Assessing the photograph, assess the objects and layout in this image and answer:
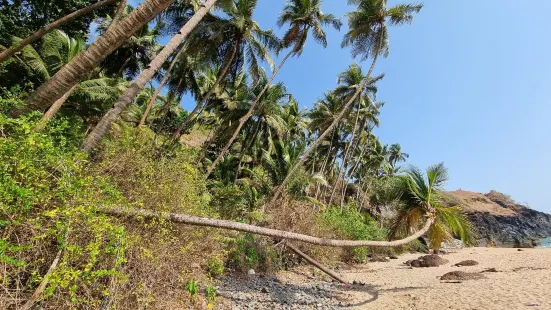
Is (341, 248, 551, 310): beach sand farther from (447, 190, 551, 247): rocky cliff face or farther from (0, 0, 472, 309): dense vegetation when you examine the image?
(447, 190, 551, 247): rocky cliff face

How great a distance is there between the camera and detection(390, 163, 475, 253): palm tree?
12.4 meters

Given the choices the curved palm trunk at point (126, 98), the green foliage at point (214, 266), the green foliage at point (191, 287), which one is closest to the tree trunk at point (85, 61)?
the curved palm trunk at point (126, 98)

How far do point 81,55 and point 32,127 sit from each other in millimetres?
1632

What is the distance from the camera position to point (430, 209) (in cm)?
1243

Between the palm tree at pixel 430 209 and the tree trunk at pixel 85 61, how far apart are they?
11905 mm

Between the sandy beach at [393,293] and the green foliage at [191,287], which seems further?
the sandy beach at [393,293]

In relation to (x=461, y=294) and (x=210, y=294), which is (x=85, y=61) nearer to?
(x=210, y=294)

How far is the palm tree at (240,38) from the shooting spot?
16.5m

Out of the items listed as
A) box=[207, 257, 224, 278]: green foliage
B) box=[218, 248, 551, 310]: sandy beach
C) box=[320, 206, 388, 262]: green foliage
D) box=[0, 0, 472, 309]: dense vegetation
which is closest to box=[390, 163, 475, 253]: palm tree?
box=[0, 0, 472, 309]: dense vegetation

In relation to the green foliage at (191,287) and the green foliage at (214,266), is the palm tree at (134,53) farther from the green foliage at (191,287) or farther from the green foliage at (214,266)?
the green foliage at (191,287)

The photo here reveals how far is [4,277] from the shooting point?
135 inches

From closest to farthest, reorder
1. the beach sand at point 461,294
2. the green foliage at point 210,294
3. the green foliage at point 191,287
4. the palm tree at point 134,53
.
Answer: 1. the green foliage at point 191,287
2. the green foliage at point 210,294
3. the beach sand at point 461,294
4. the palm tree at point 134,53

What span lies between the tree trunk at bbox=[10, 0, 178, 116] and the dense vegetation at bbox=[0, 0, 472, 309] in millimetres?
21

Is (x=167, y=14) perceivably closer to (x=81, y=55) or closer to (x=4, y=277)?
(x=81, y=55)
